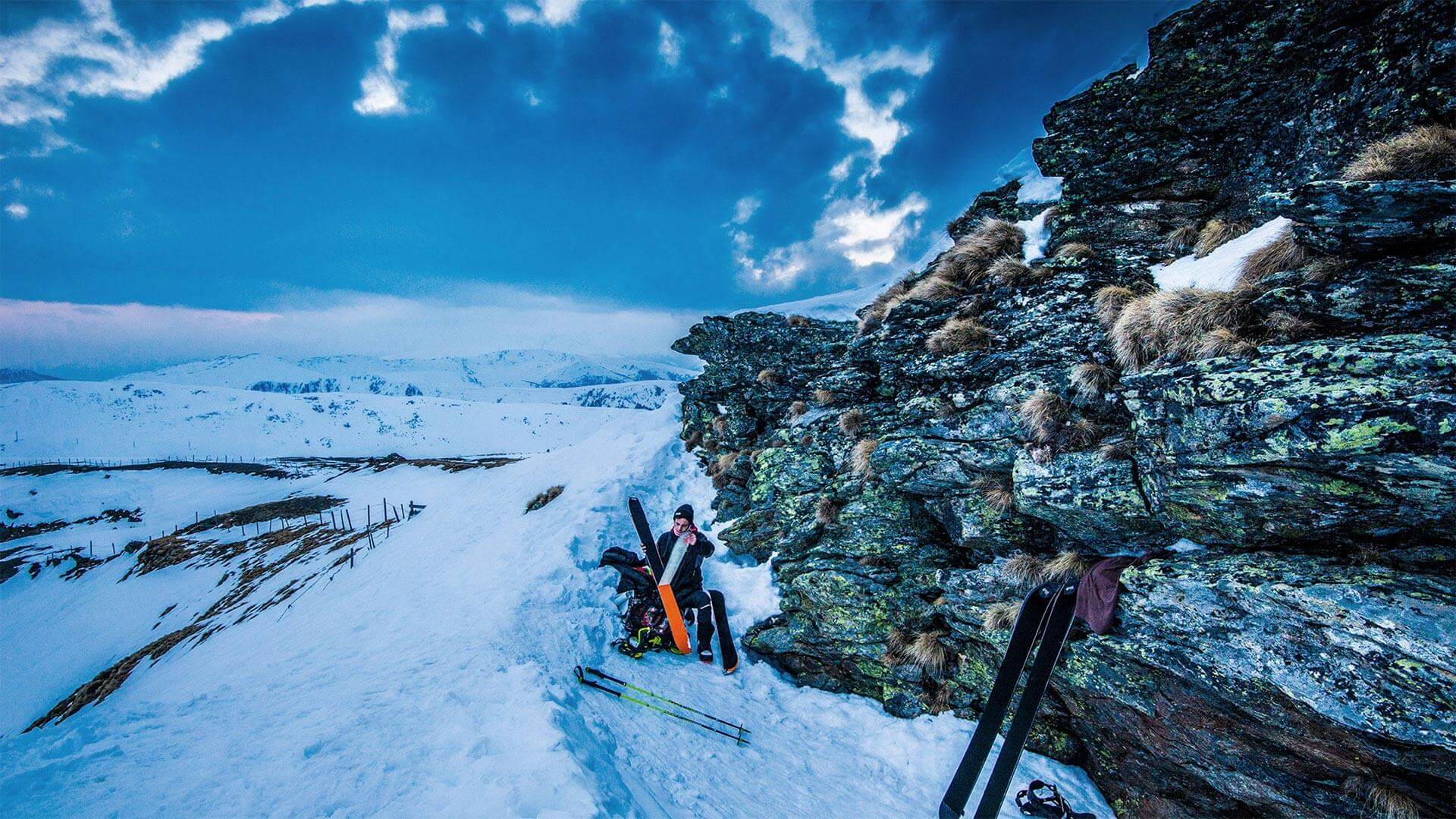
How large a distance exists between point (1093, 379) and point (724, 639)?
27.7ft

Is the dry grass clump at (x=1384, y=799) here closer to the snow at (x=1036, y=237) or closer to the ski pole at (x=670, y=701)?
the ski pole at (x=670, y=701)

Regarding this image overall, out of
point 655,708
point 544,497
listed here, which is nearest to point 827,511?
point 655,708

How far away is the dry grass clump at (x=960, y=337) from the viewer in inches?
366

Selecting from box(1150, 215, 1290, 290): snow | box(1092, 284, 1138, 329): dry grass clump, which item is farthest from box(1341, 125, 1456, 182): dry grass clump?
box(1092, 284, 1138, 329): dry grass clump

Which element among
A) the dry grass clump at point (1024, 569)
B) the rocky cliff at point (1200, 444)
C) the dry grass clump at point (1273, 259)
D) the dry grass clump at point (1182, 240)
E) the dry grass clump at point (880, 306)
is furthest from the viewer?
the dry grass clump at point (880, 306)

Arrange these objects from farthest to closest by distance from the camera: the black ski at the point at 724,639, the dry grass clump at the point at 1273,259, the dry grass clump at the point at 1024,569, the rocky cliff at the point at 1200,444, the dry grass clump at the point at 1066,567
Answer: the black ski at the point at 724,639 → the dry grass clump at the point at 1024,569 → the dry grass clump at the point at 1066,567 → the dry grass clump at the point at 1273,259 → the rocky cliff at the point at 1200,444

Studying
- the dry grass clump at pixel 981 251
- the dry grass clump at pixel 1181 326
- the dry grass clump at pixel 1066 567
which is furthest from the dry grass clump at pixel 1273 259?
the dry grass clump at pixel 981 251

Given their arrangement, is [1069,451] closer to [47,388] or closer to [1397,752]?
A: [1397,752]

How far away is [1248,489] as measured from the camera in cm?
517

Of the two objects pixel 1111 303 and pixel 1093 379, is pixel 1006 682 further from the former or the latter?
pixel 1111 303

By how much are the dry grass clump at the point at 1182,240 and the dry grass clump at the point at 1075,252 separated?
4.41 feet

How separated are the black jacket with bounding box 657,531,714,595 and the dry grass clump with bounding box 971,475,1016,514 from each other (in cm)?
525

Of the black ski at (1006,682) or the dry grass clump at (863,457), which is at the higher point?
the dry grass clump at (863,457)

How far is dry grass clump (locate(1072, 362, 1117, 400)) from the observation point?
23.3 feet
